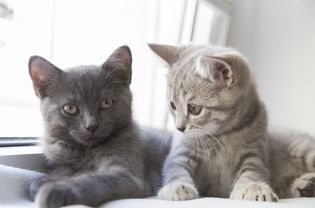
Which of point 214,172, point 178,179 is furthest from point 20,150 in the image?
point 214,172

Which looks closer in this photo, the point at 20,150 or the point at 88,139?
the point at 88,139

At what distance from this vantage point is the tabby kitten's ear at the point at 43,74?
1404 millimetres

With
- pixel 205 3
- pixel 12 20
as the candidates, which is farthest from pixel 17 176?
pixel 205 3

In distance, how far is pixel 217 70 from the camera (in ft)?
4.72

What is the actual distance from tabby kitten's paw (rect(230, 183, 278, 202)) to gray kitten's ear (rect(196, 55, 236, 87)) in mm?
330

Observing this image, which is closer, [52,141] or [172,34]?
[52,141]

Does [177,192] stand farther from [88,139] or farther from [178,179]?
[88,139]

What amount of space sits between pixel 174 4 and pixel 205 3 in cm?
21

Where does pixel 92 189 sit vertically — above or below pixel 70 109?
below

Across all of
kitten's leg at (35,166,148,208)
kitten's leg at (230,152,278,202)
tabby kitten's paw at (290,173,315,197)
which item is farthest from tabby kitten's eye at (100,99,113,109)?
tabby kitten's paw at (290,173,315,197)

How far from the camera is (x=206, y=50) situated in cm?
165

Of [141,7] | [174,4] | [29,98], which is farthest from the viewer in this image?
[174,4]

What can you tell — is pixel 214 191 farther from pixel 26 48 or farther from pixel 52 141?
pixel 26 48

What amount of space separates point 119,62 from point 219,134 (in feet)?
1.37
